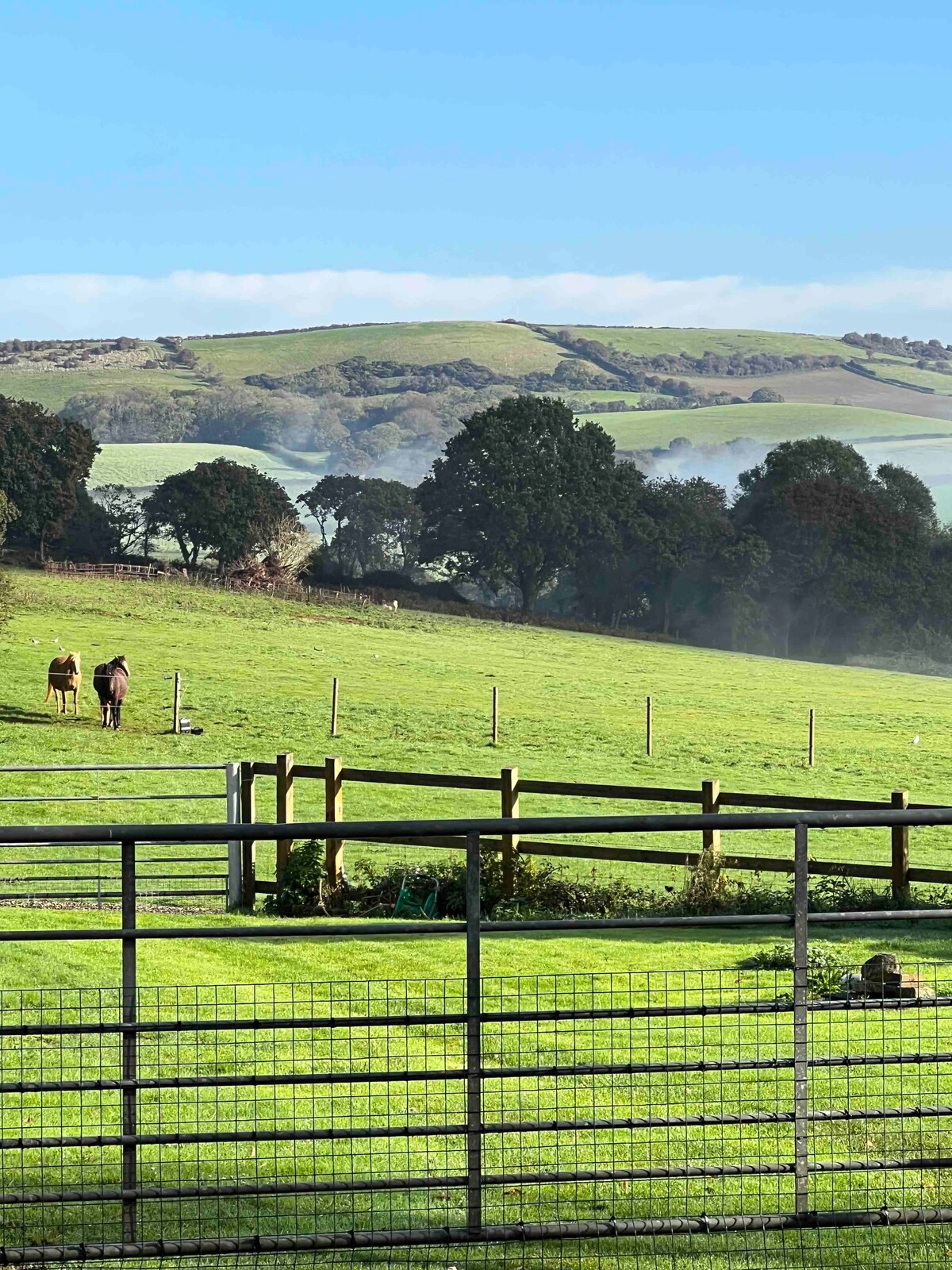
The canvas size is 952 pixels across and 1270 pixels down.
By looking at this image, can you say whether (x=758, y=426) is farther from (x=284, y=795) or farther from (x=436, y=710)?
(x=284, y=795)

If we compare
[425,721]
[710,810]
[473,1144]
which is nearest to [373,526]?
[425,721]

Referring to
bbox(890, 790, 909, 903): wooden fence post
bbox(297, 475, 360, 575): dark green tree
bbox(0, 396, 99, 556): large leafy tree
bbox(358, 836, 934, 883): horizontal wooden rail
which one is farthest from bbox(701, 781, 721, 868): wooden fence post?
bbox(297, 475, 360, 575): dark green tree

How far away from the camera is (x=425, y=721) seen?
43219 millimetres

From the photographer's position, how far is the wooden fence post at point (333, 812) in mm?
16578

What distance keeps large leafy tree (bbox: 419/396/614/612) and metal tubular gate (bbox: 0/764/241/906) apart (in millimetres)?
66311

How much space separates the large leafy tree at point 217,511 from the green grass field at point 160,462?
37845 millimetres

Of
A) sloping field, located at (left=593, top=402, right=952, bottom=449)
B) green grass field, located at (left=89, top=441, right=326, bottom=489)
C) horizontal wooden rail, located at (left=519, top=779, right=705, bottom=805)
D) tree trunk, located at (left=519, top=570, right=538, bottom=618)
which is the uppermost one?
sloping field, located at (left=593, top=402, right=952, bottom=449)

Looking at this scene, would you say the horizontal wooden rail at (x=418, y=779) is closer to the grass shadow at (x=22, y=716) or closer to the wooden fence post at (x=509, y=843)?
the wooden fence post at (x=509, y=843)

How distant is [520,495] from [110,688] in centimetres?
5786

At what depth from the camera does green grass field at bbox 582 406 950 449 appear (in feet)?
614

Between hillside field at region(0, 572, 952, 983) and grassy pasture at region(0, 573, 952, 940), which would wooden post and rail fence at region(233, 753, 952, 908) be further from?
grassy pasture at region(0, 573, 952, 940)

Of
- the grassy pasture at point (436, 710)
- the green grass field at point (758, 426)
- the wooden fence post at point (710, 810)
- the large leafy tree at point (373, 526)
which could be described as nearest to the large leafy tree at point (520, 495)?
the large leafy tree at point (373, 526)

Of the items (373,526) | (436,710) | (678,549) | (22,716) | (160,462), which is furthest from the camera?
(160,462)

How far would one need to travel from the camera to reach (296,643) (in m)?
57.8
